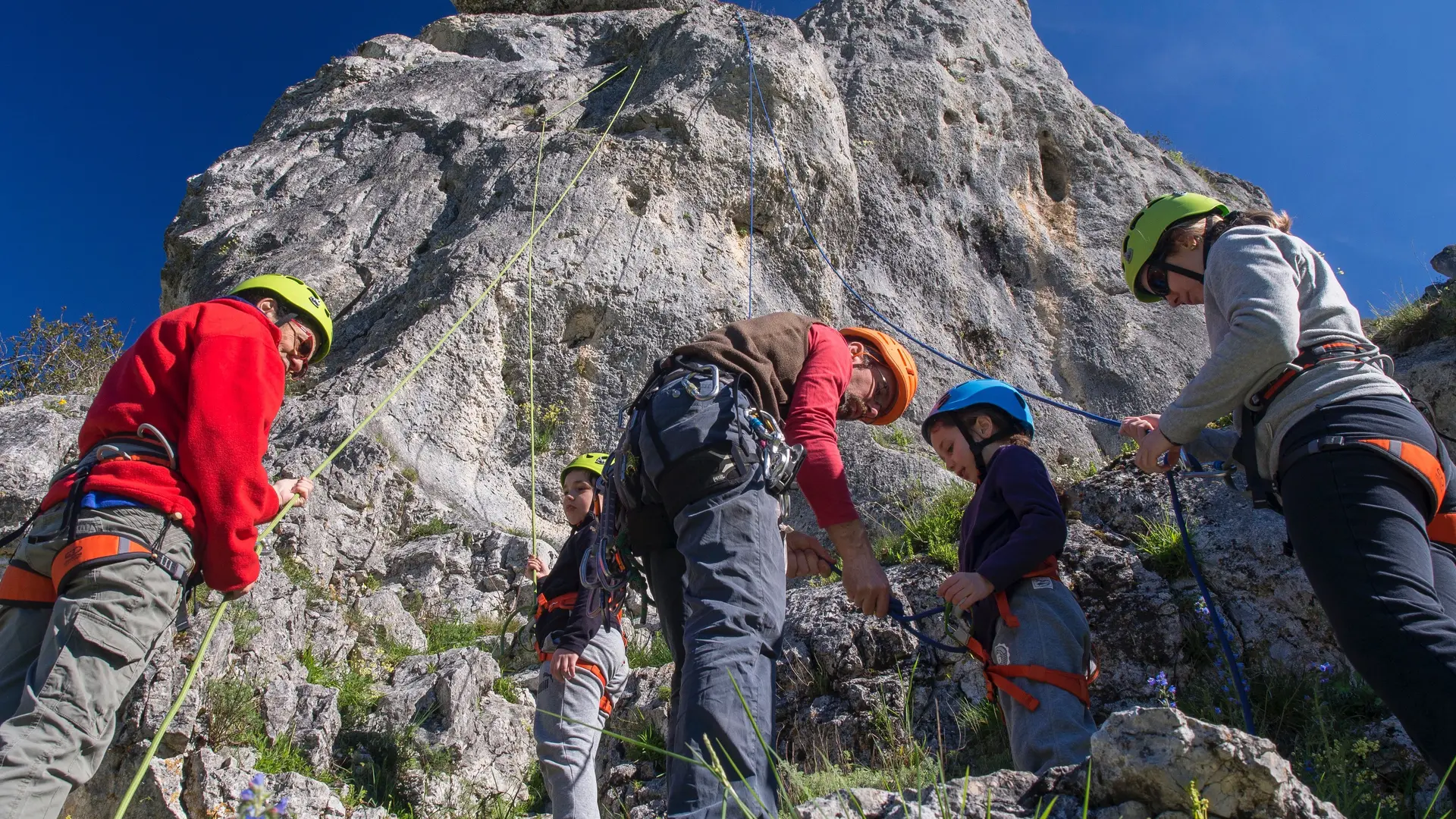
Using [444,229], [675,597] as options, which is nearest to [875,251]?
[444,229]

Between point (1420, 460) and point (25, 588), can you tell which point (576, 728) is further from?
point (1420, 460)

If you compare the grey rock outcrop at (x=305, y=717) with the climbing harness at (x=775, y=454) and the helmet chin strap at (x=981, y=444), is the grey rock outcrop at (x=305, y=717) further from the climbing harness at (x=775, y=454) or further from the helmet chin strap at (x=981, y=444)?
the helmet chin strap at (x=981, y=444)

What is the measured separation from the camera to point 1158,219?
11.6ft

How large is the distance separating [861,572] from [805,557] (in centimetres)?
54

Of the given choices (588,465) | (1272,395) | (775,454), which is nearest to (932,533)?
(588,465)

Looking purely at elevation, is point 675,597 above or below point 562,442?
below

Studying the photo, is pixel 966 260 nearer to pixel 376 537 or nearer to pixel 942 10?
pixel 942 10

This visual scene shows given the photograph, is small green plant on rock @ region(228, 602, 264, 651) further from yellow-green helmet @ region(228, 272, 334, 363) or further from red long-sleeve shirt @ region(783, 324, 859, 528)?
red long-sleeve shirt @ region(783, 324, 859, 528)

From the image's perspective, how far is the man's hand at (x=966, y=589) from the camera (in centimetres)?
327

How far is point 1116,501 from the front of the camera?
17.3 feet

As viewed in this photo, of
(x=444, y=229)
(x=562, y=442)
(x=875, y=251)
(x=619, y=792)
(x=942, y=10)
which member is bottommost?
(x=619, y=792)

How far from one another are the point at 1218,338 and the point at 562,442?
6182 mm

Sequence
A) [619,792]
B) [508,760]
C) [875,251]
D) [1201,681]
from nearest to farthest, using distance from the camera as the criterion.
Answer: [1201,681] → [619,792] → [508,760] → [875,251]

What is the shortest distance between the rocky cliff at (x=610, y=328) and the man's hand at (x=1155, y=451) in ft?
4.40
